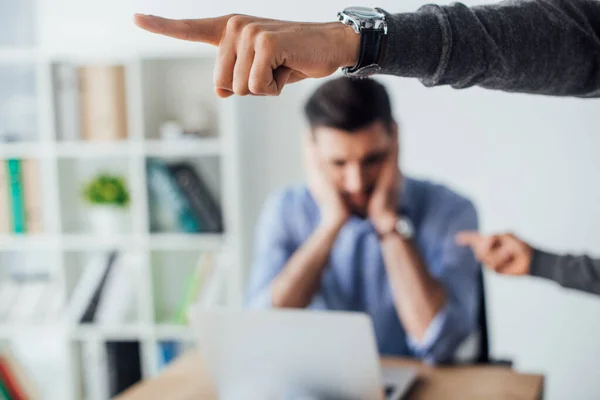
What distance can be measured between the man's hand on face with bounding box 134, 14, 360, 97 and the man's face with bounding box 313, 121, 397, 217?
1261mm

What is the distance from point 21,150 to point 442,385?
188 cm

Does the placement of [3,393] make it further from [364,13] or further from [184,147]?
[364,13]

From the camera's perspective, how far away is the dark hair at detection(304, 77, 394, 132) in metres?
2.02

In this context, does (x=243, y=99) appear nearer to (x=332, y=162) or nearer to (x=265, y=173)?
(x=265, y=173)

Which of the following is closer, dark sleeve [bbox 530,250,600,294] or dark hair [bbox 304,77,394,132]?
dark sleeve [bbox 530,250,600,294]

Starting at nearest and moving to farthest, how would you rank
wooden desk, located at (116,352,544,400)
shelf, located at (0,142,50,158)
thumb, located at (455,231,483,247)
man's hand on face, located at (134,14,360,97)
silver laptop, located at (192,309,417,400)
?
1. man's hand on face, located at (134,14,360,97)
2. silver laptop, located at (192,309,417,400)
3. wooden desk, located at (116,352,544,400)
4. thumb, located at (455,231,483,247)
5. shelf, located at (0,142,50,158)

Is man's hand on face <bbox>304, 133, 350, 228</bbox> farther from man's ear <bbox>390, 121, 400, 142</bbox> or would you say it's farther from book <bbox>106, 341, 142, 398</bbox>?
book <bbox>106, 341, 142, 398</bbox>

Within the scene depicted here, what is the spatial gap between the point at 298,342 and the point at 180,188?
139 cm

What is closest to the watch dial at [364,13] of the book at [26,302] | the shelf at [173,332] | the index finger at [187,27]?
the index finger at [187,27]

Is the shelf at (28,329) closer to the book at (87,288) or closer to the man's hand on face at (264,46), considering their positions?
the book at (87,288)

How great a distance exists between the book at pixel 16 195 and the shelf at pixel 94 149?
18cm

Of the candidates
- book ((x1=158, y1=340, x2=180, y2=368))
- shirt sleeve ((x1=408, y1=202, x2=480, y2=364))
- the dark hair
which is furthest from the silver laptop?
book ((x1=158, y1=340, x2=180, y2=368))

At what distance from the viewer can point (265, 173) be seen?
8.80ft

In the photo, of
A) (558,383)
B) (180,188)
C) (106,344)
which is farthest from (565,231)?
(106,344)
